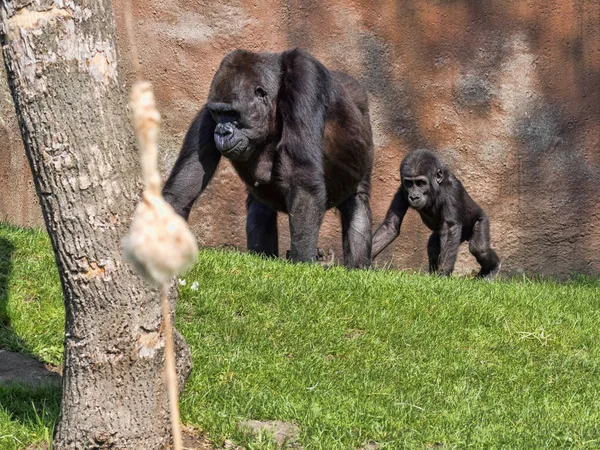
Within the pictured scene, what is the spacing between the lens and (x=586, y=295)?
7.41m

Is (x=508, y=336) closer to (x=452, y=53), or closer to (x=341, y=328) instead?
(x=341, y=328)

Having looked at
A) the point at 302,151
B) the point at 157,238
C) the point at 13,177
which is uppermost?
the point at 157,238

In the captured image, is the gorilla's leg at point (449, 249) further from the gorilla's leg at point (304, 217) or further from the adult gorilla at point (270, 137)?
the gorilla's leg at point (304, 217)

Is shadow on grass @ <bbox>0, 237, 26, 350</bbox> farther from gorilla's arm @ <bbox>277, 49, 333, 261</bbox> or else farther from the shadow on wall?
the shadow on wall

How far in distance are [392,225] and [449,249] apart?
2.26 feet

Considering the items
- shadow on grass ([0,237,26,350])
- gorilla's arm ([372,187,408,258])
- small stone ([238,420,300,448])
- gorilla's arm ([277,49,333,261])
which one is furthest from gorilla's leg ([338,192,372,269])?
small stone ([238,420,300,448])

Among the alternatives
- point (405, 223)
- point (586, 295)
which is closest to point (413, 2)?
point (405, 223)

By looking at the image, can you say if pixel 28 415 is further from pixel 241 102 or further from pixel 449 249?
pixel 449 249

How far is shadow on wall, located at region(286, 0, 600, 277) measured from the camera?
9.98 meters

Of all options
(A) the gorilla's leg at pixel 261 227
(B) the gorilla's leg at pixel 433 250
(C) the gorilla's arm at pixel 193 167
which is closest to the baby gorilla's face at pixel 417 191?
(B) the gorilla's leg at pixel 433 250

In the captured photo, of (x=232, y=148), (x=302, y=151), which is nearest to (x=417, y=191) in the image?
(x=302, y=151)

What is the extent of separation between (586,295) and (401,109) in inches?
139

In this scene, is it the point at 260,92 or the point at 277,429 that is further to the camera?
the point at 260,92

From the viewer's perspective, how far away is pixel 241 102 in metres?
7.36
